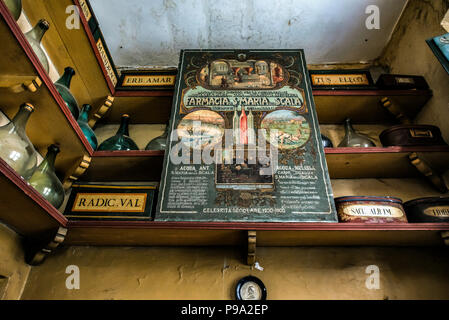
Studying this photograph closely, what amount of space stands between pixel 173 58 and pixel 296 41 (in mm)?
1028

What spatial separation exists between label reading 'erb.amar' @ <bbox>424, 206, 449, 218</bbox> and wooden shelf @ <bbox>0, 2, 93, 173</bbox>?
5.76 feet

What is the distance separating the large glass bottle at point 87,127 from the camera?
1.86 meters

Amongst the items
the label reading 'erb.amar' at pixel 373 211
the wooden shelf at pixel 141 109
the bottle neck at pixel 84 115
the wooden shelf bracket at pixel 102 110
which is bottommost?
the label reading 'erb.amar' at pixel 373 211

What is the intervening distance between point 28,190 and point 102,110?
104cm

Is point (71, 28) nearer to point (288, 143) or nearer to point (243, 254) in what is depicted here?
point (288, 143)

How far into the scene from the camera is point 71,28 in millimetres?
1890

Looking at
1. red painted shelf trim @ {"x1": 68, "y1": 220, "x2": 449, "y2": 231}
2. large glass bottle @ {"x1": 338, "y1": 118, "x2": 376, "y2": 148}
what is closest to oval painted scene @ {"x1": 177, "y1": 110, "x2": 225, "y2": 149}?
red painted shelf trim @ {"x1": 68, "y1": 220, "x2": 449, "y2": 231}

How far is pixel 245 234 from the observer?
152 cm

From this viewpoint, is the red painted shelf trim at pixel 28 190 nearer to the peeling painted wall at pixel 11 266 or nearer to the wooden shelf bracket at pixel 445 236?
the peeling painted wall at pixel 11 266

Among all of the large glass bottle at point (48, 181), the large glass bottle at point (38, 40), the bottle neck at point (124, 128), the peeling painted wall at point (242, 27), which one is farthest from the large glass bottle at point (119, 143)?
the peeling painted wall at point (242, 27)

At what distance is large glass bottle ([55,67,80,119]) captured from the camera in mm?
1750

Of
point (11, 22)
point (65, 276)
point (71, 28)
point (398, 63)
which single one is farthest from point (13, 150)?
point (398, 63)

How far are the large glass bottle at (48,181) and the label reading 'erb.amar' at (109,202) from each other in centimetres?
9

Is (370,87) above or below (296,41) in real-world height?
below
